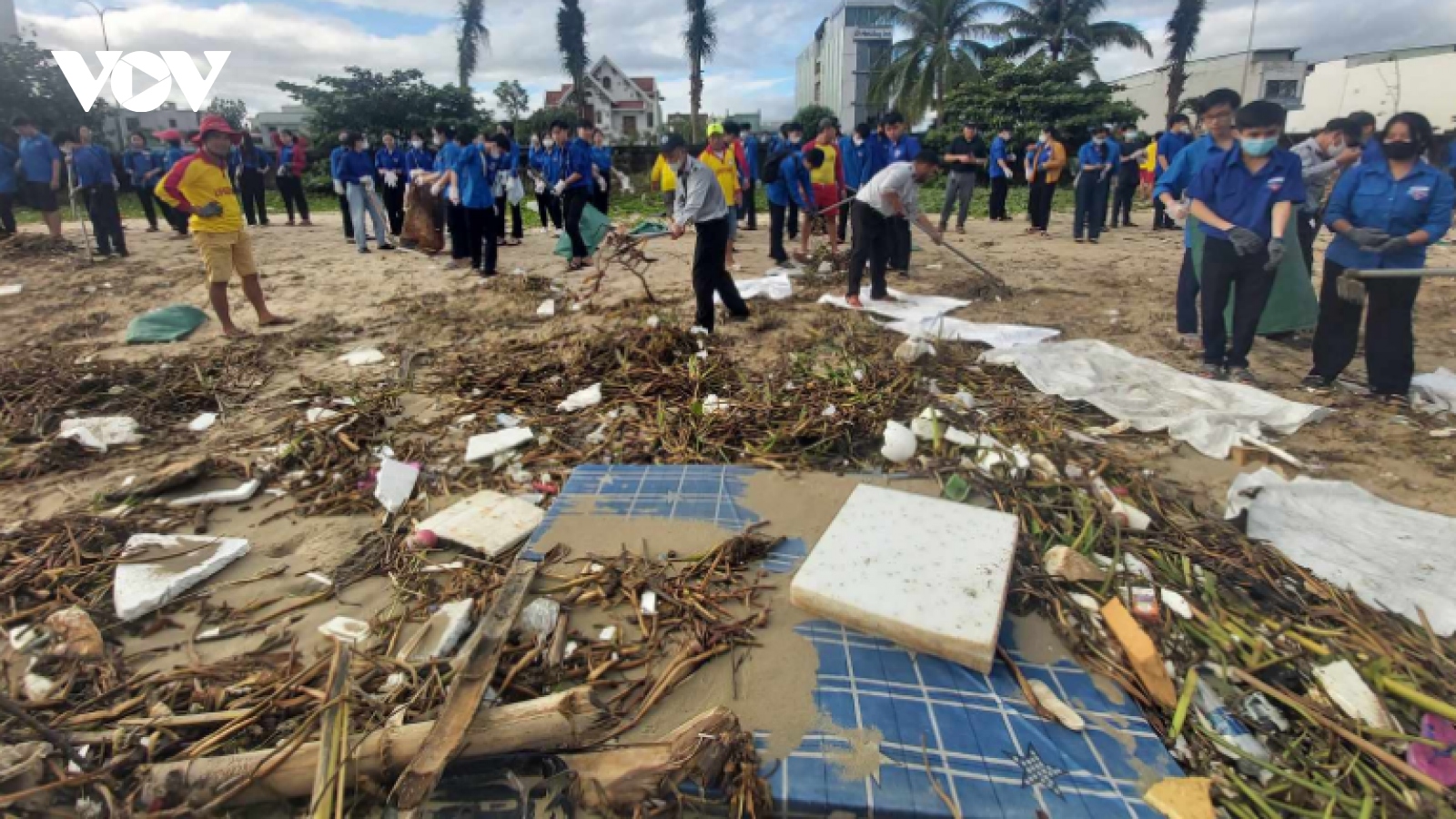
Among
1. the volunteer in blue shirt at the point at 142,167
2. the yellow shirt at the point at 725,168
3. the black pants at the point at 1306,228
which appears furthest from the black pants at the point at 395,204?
the black pants at the point at 1306,228

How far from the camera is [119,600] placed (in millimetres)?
2406

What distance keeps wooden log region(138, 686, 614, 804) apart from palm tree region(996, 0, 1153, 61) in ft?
98.3

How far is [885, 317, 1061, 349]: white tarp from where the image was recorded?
5204mm

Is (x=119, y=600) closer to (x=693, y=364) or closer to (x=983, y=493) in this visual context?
(x=693, y=364)

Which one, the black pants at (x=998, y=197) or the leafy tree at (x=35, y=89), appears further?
the leafy tree at (x=35, y=89)

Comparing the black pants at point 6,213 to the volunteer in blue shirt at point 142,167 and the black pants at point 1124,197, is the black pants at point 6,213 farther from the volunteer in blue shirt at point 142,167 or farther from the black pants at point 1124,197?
the black pants at point 1124,197

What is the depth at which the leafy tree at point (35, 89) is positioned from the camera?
22688mm

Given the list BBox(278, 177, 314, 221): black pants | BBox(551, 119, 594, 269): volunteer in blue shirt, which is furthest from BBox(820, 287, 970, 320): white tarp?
BBox(278, 177, 314, 221): black pants

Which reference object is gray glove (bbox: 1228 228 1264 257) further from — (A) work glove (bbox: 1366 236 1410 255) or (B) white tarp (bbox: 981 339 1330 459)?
(B) white tarp (bbox: 981 339 1330 459)

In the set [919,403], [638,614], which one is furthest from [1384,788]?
[919,403]

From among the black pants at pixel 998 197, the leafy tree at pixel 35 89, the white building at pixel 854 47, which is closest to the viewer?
the black pants at pixel 998 197

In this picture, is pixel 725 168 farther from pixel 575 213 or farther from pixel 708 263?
pixel 708 263

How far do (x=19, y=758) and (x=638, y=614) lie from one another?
1.52 m

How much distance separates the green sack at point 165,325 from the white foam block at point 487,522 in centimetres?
455
